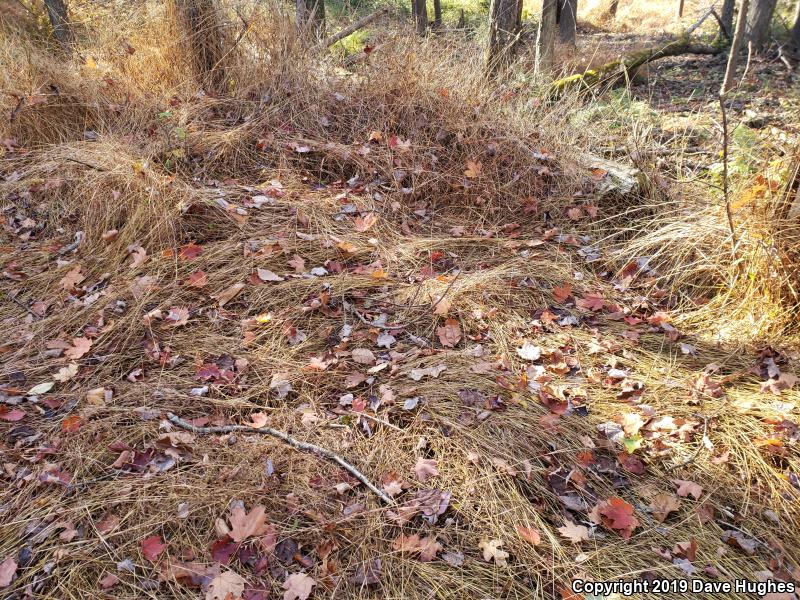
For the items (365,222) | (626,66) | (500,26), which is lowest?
(365,222)

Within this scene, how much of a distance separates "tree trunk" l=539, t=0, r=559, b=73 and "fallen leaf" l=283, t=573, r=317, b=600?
18.3 feet

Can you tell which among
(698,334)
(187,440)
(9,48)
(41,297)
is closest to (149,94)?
(9,48)

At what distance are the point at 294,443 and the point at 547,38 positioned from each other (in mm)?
5561

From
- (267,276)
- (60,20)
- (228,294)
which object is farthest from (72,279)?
(60,20)

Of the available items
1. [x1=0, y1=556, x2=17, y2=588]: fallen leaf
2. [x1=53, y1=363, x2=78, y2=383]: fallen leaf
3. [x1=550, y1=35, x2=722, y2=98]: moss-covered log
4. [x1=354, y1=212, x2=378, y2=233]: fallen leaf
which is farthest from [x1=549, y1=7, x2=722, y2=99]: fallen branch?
[x1=0, y1=556, x2=17, y2=588]: fallen leaf

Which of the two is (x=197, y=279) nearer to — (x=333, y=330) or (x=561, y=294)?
(x=333, y=330)

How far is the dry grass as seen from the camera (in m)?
1.91

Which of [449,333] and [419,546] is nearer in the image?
[419,546]

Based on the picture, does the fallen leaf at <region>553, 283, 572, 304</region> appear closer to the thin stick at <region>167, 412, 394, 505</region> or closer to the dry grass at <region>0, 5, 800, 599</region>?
the dry grass at <region>0, 5, 800, 599</region>

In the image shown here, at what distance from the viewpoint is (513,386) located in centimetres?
251

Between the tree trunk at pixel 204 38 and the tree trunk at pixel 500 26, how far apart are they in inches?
103

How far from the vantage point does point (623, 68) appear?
175 inches

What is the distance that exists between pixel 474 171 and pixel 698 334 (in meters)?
1.99

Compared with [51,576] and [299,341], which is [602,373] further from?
[51,576]
